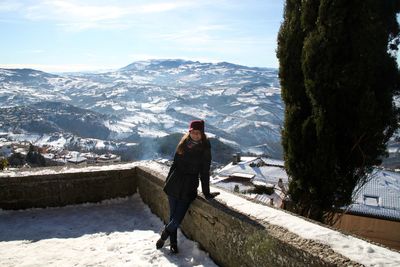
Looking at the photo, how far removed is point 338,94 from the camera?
7.16m

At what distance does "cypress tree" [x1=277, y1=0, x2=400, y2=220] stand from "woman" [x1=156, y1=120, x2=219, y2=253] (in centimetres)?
351

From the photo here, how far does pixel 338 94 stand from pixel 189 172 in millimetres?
3949

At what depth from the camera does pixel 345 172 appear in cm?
764

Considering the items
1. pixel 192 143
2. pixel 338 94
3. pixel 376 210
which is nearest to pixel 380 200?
pixel 376 210

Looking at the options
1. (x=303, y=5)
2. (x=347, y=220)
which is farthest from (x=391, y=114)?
(x=347, y=220)

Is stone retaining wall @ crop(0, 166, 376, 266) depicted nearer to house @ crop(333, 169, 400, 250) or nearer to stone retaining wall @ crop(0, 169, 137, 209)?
stone retaining wall @ crop(0, 169, 137, 209)

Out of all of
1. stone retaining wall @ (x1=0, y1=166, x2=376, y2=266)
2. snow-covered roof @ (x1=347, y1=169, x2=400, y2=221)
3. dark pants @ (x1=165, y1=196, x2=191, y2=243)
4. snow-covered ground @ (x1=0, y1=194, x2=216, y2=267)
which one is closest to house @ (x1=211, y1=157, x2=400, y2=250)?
snow-covered roof @ (x1=347, y1=169, x2=400, y2=221)

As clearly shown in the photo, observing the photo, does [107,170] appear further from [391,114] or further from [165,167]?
[391,114]

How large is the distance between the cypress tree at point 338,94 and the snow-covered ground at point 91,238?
3560 millimetres

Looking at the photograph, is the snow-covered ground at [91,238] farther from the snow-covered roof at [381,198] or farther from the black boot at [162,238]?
the snow-covered roof at [381,198]

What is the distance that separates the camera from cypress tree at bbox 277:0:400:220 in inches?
277

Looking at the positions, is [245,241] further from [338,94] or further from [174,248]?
[338,94]

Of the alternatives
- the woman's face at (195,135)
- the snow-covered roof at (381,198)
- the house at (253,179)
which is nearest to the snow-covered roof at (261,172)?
the house at (253,179)

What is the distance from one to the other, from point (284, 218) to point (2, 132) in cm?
20535
